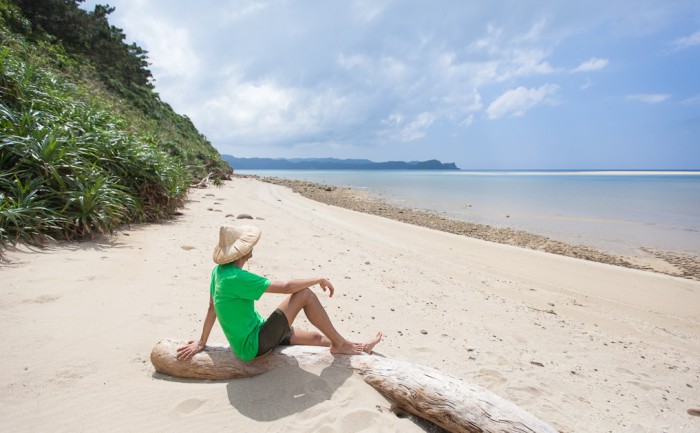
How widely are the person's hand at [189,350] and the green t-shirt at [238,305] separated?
1.06 ft

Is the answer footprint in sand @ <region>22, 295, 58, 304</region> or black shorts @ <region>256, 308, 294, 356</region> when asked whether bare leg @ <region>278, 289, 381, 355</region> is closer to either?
black shorts @ <region>256, 308, 294, 356</region>

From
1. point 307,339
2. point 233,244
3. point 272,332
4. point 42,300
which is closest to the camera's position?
point 233,244

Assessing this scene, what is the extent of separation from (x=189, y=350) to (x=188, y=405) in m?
0.46

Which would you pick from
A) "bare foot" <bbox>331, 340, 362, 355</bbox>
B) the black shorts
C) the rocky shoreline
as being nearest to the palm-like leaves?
the black shorts

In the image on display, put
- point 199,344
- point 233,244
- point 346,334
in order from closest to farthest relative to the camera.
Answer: point 233,244, point 199,344, point 346,334

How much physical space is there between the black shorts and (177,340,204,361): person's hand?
52cm

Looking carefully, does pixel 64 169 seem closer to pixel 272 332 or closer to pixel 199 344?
pixel 199 344

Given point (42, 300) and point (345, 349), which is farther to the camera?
point (42, 300)

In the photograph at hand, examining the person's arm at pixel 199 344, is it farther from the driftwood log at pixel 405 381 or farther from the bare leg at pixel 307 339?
the bare leg at pixel 307 339

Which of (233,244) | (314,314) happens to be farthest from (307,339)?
(233,244)

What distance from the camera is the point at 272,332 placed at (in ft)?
9.52

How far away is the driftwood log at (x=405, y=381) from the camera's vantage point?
2.32m

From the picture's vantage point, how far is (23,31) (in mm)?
14531

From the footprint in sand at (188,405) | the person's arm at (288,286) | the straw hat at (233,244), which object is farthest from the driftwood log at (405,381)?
the straw hat at (233,244)
